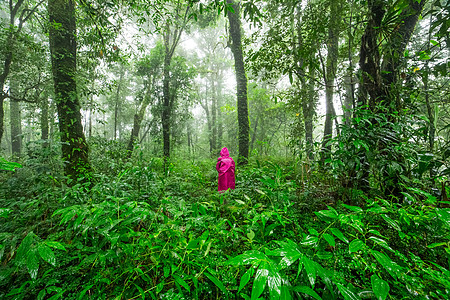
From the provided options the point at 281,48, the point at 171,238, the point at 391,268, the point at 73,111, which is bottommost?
the point at 171,238

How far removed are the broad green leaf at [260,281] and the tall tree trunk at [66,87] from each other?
4207mm

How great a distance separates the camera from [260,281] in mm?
708

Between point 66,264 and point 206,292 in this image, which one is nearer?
point 206,292

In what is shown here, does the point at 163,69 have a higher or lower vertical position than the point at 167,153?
higher

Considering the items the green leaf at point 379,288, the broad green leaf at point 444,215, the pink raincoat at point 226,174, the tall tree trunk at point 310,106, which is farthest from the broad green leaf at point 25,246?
the pink raincoat at point 226,174

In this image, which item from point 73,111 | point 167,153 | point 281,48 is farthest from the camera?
point 167,153

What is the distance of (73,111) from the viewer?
3.89m

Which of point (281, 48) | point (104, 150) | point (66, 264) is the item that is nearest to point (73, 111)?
point (104, 150)

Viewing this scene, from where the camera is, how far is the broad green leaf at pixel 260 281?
68 centimetres

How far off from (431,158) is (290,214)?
1.41m

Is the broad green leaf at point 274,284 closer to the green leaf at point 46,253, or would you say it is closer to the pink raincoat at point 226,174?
the green leaf at point 46,253

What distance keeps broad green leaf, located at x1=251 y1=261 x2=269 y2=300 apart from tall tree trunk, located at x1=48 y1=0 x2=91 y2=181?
421 cm

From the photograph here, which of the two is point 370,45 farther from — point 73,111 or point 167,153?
point 167,153

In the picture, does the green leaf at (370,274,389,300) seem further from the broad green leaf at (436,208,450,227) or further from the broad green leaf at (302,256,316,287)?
the broad green leaf at (436,208,450,227)
